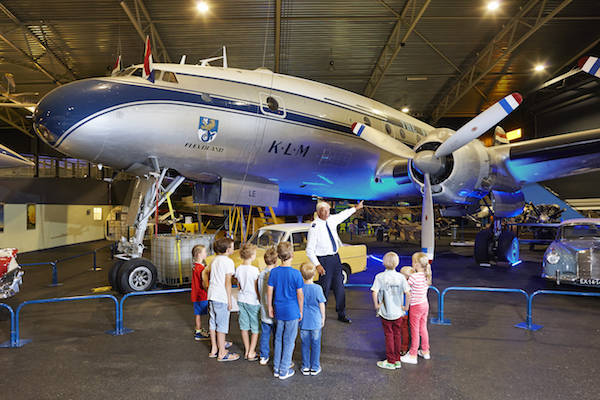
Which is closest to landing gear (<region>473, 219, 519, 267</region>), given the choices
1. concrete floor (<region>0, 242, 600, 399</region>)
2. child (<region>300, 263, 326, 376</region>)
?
concrete floor (<region>0, 242, 600, 399</region>)

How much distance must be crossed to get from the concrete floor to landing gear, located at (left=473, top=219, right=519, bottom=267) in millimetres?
4670

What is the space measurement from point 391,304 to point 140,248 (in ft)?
19.7

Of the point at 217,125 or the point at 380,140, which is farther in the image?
the point at 380,140

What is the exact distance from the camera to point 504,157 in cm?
920

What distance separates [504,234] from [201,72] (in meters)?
10.6

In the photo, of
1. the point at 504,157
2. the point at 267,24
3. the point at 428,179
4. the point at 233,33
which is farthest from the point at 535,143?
the point at 233,33

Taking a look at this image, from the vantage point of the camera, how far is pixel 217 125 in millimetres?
7453

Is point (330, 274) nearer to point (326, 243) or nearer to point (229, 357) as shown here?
point (326, 243)

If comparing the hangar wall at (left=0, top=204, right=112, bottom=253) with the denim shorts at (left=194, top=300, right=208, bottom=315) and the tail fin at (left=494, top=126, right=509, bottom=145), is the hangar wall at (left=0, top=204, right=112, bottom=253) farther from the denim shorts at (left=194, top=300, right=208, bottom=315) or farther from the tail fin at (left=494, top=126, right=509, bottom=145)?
the tail fin at (left=494, top=126, right=509, bottom=145)

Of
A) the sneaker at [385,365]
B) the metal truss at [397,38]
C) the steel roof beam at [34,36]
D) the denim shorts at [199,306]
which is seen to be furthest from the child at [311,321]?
the steel roof beam at [34,36]

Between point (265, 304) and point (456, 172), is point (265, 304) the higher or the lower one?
the lower one

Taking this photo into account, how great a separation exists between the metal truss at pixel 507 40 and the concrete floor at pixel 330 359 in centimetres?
1323

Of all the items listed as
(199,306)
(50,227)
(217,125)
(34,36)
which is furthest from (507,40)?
(50,227)

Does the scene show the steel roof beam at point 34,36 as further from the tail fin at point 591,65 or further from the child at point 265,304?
the tail fin at point 591,65
